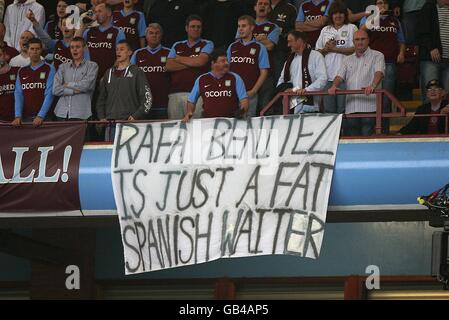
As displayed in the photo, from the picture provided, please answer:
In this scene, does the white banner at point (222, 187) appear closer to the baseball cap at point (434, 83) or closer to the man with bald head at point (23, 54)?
the baseball cap at point (434, 83)

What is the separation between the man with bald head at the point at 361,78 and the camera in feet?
49.8

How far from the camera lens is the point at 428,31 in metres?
16.3

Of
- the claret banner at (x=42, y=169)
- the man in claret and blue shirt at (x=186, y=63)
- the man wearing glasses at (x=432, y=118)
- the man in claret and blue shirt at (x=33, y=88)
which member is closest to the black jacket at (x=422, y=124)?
the man wearing glasses at (x=432, y=118)

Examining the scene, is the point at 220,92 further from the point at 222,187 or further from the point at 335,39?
the point at 335,39

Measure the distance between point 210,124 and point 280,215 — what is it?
1.35 meters

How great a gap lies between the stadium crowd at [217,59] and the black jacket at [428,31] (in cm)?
1

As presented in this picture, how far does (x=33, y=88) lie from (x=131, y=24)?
6.15 feet

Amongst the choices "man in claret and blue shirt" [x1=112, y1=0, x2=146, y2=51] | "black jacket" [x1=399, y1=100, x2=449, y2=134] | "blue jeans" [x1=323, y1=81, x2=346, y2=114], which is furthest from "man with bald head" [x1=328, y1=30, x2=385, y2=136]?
"man in claret and blue shirt" [x1=112, y1=0, x2=146, y2=51]

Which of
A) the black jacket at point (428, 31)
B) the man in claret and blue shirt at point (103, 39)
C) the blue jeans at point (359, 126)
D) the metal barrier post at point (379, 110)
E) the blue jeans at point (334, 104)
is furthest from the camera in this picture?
the man in claret and blue shirt at point (103, 39)

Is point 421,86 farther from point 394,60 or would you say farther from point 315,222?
point 315,222

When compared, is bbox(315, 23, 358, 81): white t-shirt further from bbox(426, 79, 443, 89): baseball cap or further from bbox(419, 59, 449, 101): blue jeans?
bbox(426, 79, 443, 89): baseball cap

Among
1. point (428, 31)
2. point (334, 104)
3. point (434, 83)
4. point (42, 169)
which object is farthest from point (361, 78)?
point (42, 169)

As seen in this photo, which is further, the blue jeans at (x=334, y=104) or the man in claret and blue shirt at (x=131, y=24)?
the man in claret and blue shirt at (x=131, y=24)
